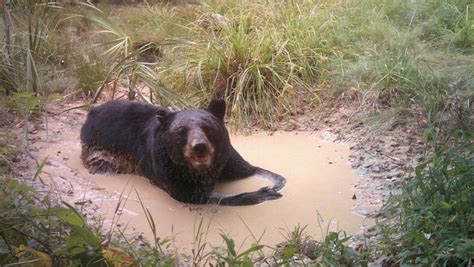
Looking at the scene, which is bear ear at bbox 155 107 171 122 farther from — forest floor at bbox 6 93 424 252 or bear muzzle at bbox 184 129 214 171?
forest floor at bbox 6 93 424 252

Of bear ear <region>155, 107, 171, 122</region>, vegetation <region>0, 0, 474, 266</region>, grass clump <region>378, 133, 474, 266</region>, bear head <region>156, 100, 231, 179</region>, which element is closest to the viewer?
grass clump <region>378, 133, 474, 266</region>

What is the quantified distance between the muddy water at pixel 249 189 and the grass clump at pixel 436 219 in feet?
2.01

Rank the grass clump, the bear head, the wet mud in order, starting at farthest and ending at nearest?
the bear head < the wet mud < the grass clump

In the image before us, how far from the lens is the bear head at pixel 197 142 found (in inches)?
178

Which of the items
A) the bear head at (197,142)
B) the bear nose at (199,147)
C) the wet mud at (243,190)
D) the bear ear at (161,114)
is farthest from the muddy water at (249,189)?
the bear ear at (161,114)

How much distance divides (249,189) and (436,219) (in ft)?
6.19

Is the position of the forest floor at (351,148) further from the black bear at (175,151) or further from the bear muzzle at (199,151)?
the bear muzzle at (199,151)

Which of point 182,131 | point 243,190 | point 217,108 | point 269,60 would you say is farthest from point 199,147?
point 269,60

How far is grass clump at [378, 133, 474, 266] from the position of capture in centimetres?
295

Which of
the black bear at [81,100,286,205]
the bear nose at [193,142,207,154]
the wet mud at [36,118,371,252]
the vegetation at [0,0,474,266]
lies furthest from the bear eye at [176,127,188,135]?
the vegetation at [0,0,474,266]

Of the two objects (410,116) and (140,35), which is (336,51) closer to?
(410,116)

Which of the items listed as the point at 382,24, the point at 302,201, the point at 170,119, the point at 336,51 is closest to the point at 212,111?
the point at 170,119

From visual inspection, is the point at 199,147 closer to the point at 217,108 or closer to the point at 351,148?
the point at 217,108

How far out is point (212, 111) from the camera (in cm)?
487
